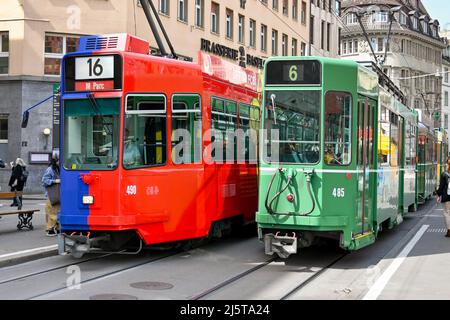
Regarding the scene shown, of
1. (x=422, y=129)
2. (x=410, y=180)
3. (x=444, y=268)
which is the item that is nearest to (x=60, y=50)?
(x=422, y=129)

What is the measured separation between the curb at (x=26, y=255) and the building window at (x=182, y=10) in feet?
79.1

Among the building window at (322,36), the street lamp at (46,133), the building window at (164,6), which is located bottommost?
the street lamp at (46,133)

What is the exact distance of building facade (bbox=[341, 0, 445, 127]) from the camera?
76.4 m

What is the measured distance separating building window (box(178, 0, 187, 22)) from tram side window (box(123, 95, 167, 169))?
24404 mm

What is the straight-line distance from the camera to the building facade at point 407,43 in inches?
3009

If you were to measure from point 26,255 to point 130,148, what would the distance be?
2591 mm

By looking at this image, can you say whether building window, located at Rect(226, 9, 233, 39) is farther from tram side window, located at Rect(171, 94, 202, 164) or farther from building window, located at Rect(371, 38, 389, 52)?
building window, located at Rect(371, 38, 389, 52)

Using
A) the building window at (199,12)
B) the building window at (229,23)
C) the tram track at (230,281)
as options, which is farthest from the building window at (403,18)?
the tram track at (230,281)

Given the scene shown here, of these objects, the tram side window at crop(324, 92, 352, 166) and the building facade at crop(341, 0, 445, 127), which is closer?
the tram side window at crop(324, 92, 352, 166)

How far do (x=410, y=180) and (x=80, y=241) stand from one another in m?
10.0

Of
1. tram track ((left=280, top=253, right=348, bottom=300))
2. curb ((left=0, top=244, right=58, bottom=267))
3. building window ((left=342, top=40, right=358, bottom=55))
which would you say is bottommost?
tram track ((left=280, top=253, right=348, bottom=300))

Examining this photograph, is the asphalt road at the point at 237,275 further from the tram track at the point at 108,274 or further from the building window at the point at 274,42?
the building window at the point at 274,42

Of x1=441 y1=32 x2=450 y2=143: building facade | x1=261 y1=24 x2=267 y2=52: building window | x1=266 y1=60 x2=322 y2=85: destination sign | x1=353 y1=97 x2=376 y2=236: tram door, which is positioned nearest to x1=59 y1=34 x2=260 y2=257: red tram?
x1=266 y1=60 x2=322 y2=85: destination sign
